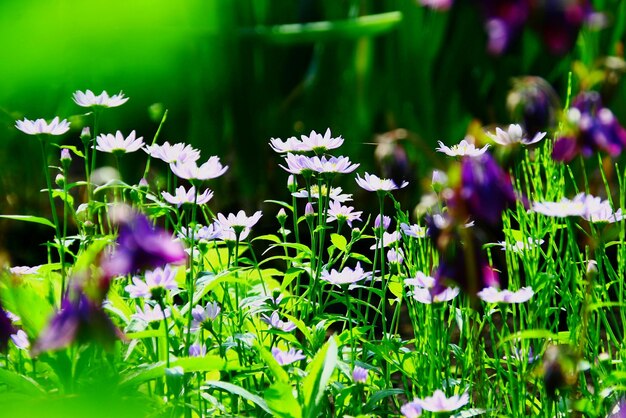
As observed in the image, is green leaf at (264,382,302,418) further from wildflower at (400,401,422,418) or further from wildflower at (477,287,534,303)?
wildflower at (477,287,534,303)

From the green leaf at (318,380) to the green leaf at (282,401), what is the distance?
0.05ft

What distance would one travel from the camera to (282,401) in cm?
93

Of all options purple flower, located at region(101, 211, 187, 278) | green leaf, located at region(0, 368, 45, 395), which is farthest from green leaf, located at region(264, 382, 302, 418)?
purple flower, located at region(101, 211, 187, 278)

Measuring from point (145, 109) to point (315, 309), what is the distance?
116 centimetres

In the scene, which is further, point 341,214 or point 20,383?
point 341,214

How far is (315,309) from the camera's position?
1.34 metres

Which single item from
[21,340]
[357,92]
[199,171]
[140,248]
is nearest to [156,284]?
[199,171]

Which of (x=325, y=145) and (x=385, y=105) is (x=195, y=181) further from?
(x=385, y=105)

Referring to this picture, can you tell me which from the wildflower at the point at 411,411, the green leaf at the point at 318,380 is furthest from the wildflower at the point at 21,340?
the wildflower at the point at 411,411

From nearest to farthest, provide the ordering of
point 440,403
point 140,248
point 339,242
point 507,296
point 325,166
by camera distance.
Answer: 1. point 140,248
2. point 440,403
3. point 507,296
4. point 325,166
5. point 339,242

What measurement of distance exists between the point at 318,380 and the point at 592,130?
1.65ft

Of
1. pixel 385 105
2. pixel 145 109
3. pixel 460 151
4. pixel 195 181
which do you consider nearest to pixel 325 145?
pixel 460 151

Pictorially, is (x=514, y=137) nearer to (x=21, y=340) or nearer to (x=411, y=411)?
(x=411, y=411)

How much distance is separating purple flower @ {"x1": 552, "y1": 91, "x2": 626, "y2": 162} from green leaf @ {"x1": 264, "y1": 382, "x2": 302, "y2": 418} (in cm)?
47
